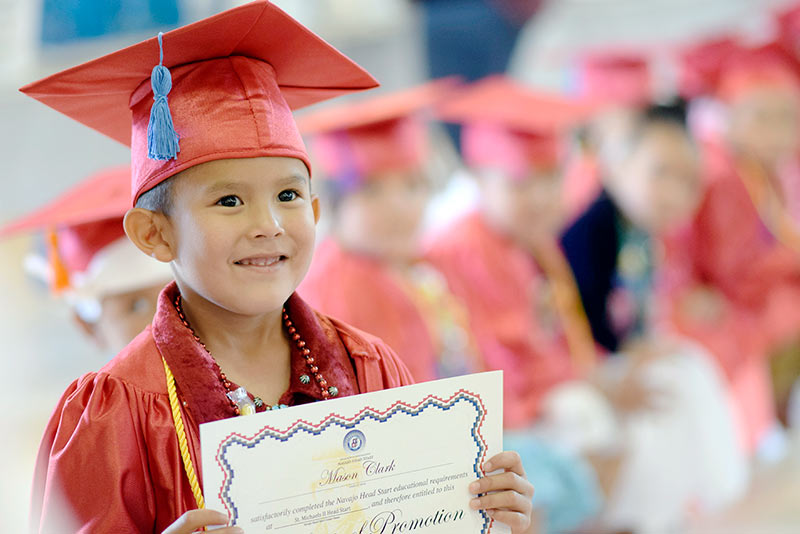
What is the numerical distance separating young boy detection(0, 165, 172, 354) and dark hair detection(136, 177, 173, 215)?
33 centimetres

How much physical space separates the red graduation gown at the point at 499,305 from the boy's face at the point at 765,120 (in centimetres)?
151

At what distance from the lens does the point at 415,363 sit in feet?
7.35

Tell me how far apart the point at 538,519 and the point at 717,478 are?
0.98m

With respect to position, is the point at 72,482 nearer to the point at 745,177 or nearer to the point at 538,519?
the point at 538,519

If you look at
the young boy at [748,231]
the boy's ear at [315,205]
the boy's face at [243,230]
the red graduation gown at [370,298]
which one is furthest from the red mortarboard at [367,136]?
the young boy at [748,231]

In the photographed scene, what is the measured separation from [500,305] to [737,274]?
4.29 ft

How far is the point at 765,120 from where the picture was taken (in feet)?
12.9

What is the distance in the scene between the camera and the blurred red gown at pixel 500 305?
2895 millimetres

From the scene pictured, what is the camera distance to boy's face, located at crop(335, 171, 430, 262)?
95.9 inches

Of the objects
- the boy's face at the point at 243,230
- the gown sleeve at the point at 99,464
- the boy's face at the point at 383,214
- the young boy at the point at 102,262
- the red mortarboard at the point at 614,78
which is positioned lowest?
the gown sleeve at the point at 99,464

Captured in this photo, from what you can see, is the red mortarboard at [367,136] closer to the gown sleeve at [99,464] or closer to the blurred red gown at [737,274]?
the gown sleeve at [99,464]

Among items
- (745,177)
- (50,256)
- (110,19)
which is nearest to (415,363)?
(50,256)

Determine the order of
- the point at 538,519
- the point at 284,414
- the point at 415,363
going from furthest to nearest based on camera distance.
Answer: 1. the point at 538,519
2. the point at 415,363
3. the point at 284,414

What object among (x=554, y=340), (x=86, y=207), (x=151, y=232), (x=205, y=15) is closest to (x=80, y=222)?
(x=86, y=207)
